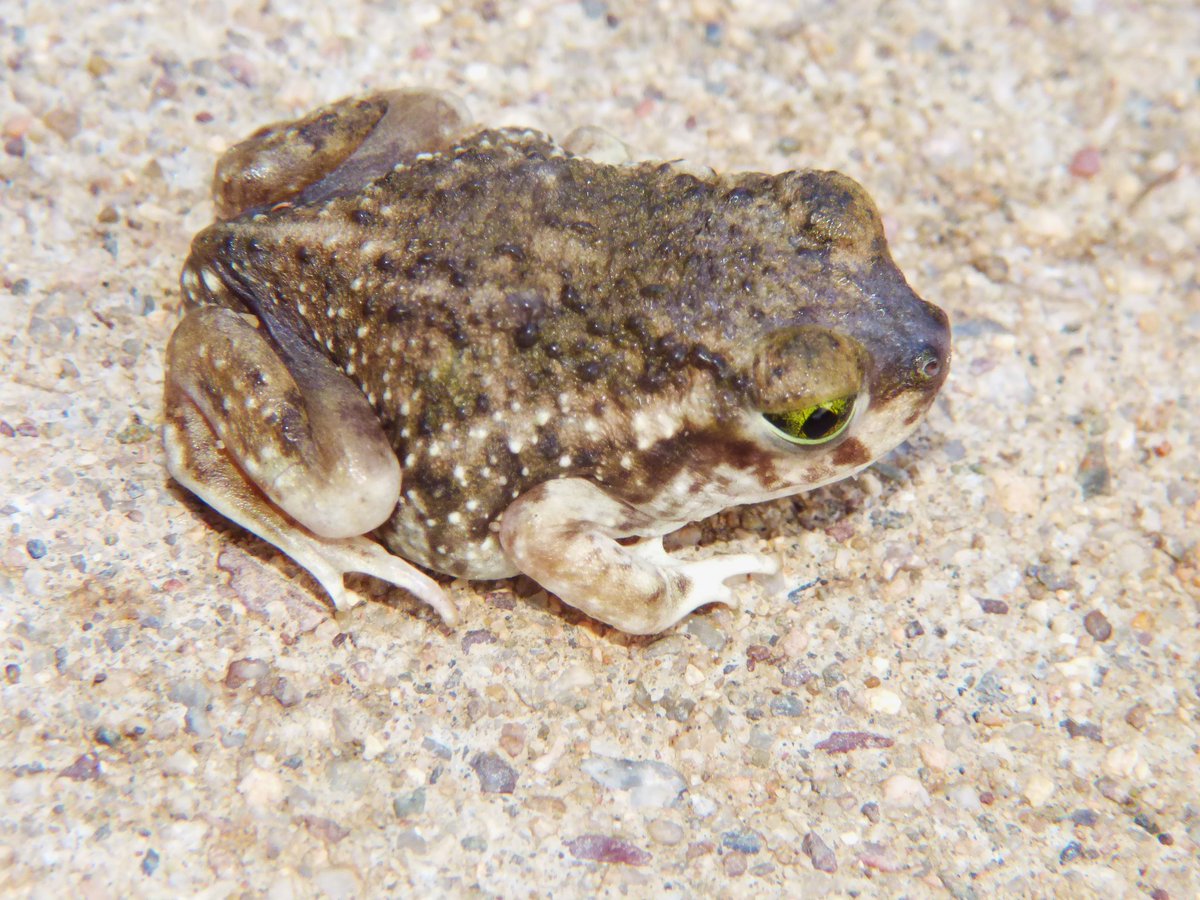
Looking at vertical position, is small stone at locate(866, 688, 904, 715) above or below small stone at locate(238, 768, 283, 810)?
above

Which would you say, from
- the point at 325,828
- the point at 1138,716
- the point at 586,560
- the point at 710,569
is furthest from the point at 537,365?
the point at 1138,716

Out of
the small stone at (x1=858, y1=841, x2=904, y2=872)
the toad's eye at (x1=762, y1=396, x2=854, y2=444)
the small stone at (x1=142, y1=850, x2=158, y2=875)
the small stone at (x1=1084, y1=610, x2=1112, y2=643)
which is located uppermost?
the toad's eye at (x1=762, y1=396, x2=854, y2=444)

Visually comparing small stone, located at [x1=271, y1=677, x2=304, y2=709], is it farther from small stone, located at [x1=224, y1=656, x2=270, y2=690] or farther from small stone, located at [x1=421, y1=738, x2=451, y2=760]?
small stone, located at [x1=421, y1=738, x2=451, y2=760]

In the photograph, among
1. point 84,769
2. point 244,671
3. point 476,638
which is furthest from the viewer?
point 476,638

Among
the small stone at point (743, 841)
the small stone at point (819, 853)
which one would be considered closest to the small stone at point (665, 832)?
the small stone at point (743, 841)

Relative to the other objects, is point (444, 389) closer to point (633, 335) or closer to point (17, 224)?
point (633, 335)

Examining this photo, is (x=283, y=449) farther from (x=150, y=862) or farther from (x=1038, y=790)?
(x=1038, y=790)

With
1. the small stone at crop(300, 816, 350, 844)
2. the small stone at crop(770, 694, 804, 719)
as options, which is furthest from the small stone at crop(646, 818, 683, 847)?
the small stone at crop(300, 816, 350, 844)
